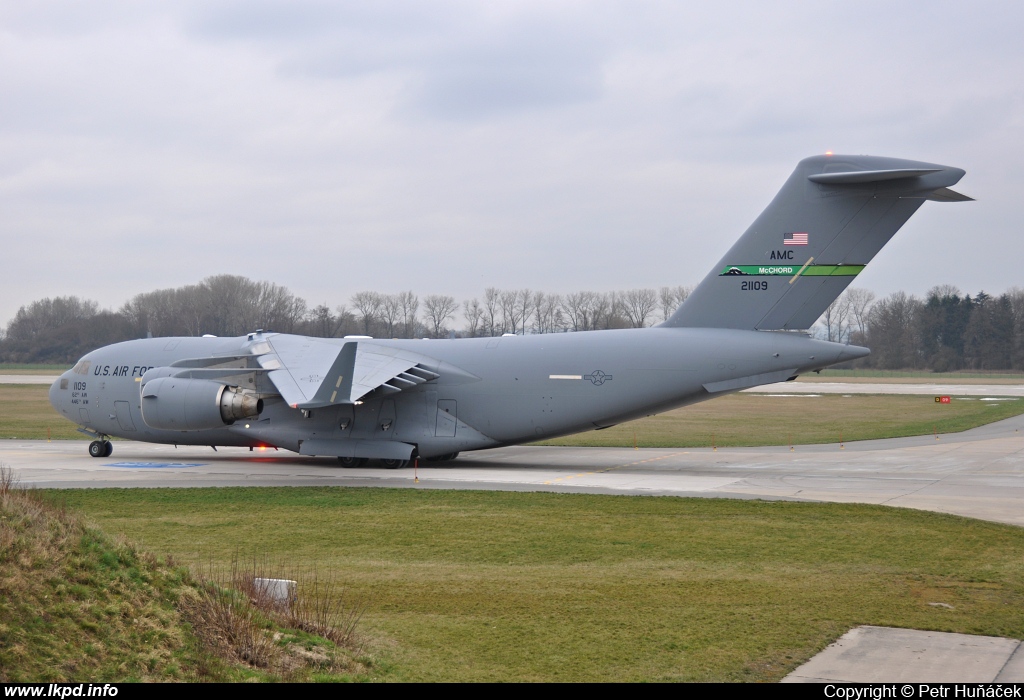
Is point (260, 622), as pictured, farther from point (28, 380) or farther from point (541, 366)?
point (28, 380)

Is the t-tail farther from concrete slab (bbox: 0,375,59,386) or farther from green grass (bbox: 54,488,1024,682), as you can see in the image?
concrete slab (bbox: 0,375,59,386)

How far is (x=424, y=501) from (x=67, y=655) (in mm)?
11059

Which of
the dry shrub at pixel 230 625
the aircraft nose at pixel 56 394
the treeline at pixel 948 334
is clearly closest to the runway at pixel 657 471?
the aircraft nose at pixel 56 394

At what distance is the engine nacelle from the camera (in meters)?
21.3

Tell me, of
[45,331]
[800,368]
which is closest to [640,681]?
[800,368]

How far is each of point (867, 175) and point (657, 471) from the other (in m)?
8.04

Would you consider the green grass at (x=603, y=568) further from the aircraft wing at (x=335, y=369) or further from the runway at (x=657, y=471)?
the aircraft wing at (x=335, y=369)

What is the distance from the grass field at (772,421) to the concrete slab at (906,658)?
68.5ft

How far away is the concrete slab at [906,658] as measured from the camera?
6738mm

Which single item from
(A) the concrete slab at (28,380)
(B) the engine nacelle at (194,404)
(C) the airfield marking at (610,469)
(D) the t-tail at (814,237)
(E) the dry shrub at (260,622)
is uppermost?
(D) the t-tail at (814,237)

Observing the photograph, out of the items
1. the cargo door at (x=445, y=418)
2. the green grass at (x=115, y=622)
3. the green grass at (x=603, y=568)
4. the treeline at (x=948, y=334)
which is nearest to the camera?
the green grass at (x=115, y=622)

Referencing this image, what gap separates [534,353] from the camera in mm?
22484

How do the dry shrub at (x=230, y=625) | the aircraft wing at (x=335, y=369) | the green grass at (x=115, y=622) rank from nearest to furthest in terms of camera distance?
1. the green grass at (x=115, y=622)
2. the dry shrub at (x=230, y=625)
3. the aircraft wing at (x=335, y=369)

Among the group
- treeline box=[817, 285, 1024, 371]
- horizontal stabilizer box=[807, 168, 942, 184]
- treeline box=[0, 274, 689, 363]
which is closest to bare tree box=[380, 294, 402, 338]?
treeline box=[0, 274, 689, 363]
